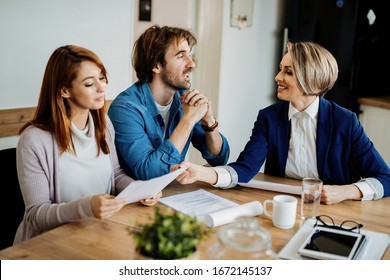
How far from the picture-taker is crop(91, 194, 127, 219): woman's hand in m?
1.36

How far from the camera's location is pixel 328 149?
1.93 meters

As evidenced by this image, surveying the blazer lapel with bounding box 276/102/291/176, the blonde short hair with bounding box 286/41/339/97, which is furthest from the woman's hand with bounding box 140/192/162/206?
the blonde short hair with bounding box 286/41/339/97

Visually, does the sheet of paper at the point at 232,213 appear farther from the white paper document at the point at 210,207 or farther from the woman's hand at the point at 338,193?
the woman's hand at the point at 338,193

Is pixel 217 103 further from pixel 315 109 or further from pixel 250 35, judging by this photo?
pixel 315 109

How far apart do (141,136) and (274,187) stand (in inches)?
22.1

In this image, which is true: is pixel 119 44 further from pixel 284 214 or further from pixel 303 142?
pixel 284 214

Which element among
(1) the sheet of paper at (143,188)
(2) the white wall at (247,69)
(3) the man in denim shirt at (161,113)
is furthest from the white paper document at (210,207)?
(2) the white wall at (247,69)

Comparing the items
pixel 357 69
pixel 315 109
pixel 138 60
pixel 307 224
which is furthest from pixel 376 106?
pixel 307 224

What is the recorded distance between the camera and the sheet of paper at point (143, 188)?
1.38 meters

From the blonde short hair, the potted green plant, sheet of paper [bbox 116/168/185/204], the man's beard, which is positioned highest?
the blonde short hair

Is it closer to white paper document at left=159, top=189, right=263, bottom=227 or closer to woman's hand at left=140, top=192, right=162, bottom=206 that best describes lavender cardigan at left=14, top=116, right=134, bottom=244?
woman's hand at left=140, top=192, right=162, bottom=206

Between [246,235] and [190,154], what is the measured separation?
10.1 feet

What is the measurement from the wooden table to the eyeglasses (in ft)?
0.11
